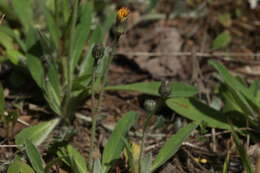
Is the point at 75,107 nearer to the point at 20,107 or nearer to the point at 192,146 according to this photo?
the point at 20,107

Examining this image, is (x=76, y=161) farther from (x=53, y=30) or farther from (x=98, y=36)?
(x=53, y=30)

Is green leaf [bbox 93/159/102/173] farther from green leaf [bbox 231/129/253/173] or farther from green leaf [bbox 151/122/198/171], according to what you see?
green leaf [bbox 231/129/253/173]

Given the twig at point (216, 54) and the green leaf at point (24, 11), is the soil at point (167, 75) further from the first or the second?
the green leaf at point (24, 11)

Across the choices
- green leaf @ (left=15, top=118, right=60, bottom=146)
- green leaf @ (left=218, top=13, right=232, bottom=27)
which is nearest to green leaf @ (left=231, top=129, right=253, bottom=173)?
green leaf @ (left=15, top=118, right=60, bottom=146)

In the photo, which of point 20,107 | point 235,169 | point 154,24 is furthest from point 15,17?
point 235,169

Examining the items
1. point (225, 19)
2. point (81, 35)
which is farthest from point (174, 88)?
point (225, 19)

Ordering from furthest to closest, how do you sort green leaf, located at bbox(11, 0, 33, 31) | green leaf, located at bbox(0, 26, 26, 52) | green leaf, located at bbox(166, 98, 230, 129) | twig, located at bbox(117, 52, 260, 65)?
twig, located at bbox(117, 52, 260, 65)
green leaf, located at bbox(11, 0, 33, 31)
green leaf, located at bbox(0, 26, 26, 52)
green leaf, located at bbox(166, 98, 230, 129)
